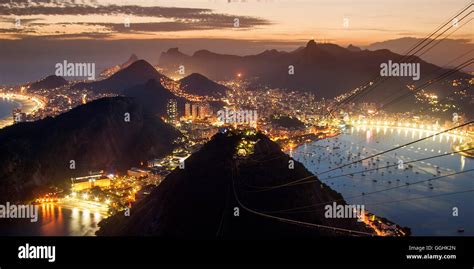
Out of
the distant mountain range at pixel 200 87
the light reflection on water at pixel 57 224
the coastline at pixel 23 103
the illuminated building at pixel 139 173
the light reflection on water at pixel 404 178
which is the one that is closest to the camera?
the light reflection on water at pixel 57 224

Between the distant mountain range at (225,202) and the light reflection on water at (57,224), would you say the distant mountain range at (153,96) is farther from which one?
the distant mountain range at (225,202)

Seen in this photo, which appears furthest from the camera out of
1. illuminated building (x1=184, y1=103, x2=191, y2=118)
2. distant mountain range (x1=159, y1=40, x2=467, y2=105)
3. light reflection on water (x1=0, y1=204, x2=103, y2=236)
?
distant mountain range (x1=159, y1=40, x2=467, y2=105)

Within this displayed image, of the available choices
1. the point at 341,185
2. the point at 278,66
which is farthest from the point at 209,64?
the point at 341,185
